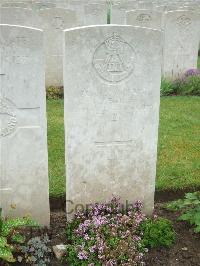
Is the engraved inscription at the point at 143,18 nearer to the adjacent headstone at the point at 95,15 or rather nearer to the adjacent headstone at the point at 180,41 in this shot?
the adjacent headstone at the point at 180,41

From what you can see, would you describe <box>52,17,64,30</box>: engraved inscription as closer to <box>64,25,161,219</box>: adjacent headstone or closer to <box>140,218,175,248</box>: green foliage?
<box>64,25,161,219</box>: adjacent headstone

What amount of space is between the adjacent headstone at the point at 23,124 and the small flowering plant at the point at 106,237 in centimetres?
48

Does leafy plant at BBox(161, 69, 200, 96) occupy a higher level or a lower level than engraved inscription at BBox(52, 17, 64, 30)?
lower

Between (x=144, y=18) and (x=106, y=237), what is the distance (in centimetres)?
679

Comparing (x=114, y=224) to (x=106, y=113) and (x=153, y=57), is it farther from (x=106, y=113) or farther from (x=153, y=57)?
(x=153, y=57)

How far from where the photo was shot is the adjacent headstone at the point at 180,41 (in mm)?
9625

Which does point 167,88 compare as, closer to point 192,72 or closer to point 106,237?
point 192,72

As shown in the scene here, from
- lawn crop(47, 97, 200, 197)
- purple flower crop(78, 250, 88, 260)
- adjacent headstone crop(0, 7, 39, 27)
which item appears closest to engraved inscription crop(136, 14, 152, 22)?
lawn crop(47, 97, 200, 197)

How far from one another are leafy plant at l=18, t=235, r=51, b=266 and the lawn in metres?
1.15

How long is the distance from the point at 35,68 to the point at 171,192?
2400 millimetres

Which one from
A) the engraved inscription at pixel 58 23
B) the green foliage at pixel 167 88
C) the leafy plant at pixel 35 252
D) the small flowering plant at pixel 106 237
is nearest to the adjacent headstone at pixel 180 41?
the green foliage at pixel 167 88

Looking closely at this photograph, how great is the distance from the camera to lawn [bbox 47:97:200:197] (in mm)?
5402

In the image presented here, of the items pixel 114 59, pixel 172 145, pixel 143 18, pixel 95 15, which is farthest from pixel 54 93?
pixel 114 59

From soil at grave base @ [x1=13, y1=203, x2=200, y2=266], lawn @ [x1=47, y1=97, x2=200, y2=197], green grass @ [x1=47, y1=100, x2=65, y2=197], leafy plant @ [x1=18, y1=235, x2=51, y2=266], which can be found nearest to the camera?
leafy plant @ [x1=18, y1=235, x2=51, y2=266]
